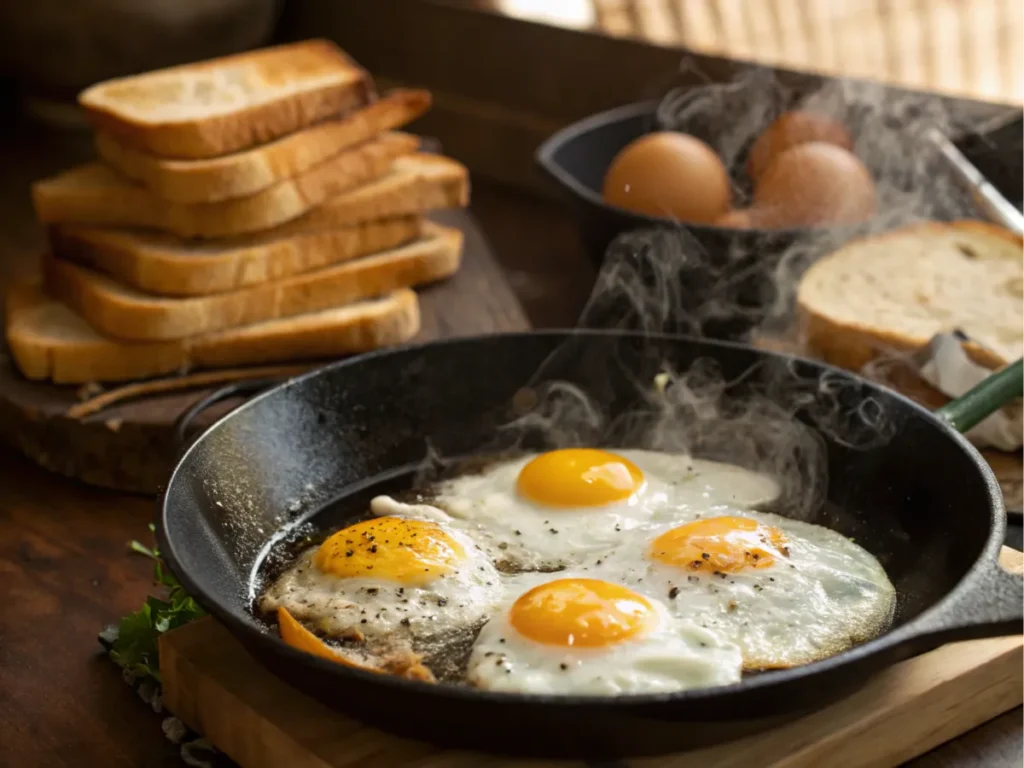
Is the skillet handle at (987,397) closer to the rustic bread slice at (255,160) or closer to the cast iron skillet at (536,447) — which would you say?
the cast iron skillet at (536,447)

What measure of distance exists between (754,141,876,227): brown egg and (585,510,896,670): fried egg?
926 mm

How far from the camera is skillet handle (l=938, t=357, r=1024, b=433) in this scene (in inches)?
68.4

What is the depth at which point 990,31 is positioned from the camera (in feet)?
10.7

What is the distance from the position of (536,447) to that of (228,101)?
1.08 meters

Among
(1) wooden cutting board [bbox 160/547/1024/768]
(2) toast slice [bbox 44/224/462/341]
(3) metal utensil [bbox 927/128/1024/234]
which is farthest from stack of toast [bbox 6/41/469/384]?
(3) metal utensil [bbox 927/128/1024/234]

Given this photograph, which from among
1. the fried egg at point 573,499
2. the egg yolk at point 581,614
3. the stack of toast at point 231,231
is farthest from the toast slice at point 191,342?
the egg yolk at point 581,614

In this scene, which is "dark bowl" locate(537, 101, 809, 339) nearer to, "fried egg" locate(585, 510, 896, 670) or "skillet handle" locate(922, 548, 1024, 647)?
"fried egg" locate(585, 510, 896, 670)

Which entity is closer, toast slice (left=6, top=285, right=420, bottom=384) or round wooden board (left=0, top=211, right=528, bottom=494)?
round wooden board (left=0, top=211, right=528, bottom=494)

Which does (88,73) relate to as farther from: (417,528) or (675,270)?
(417,528)

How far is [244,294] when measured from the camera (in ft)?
7.66

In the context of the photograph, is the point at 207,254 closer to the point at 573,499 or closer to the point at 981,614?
the point at 573,499

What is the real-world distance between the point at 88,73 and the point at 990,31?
2.53m

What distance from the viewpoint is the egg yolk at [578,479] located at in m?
1.73

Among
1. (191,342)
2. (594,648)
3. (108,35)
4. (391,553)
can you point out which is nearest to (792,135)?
(191,342)
